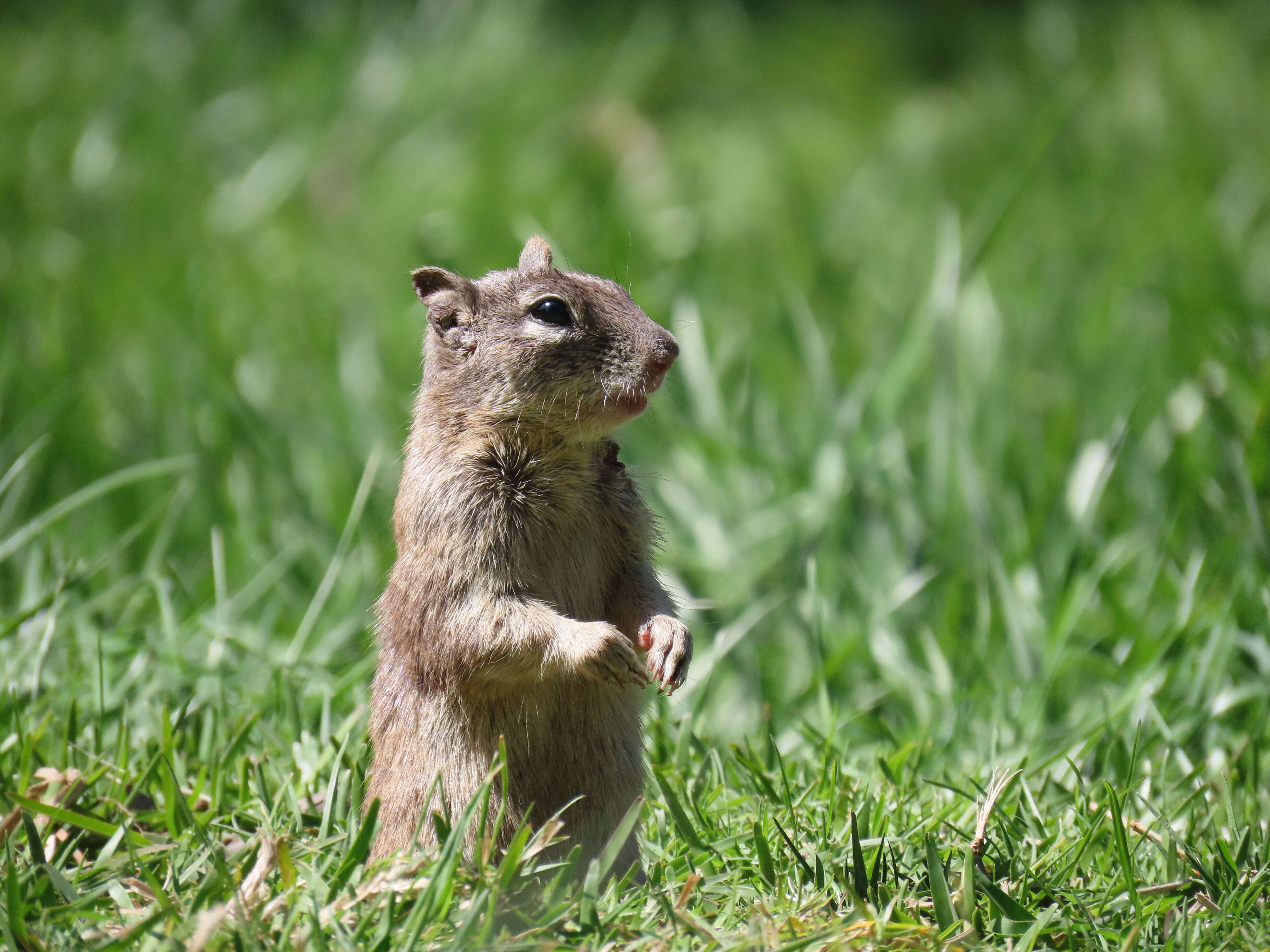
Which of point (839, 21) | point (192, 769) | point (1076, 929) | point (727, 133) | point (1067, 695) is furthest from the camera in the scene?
point (839, 21)

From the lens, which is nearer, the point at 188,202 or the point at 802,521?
the point at 802,521

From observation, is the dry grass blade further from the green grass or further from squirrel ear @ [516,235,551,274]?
squirrel ear @ [516,235,551,274]

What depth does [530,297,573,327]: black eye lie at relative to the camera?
8.09 feet

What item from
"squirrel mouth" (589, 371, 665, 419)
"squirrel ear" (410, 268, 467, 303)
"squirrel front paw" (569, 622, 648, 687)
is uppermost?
"squirrel ear" (410, 268, 467, 303)

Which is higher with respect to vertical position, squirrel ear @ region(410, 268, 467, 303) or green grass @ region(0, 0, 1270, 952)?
squirrel ear @ region(410, 268, 467, 303)

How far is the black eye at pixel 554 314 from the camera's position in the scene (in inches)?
97.1

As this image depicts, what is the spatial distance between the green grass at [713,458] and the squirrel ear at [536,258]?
0.85 metres

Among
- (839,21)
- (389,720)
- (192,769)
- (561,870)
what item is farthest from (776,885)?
(839,21)

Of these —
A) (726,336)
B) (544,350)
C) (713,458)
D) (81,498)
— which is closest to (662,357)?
(544,350)

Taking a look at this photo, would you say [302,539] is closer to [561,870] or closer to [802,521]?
[802,521]

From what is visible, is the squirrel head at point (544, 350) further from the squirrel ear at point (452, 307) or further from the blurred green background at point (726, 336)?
the blurred green background at point (726, 336)

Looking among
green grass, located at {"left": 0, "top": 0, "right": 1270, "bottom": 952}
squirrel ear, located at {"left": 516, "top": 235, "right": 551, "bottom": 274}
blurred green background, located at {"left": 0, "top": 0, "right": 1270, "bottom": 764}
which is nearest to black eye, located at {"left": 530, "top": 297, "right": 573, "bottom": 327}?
squirrel ear, located at {"left": 516, "top": 235, "right": 551, "bottom": 274}

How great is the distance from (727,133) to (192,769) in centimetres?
650

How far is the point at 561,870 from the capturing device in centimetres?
220
